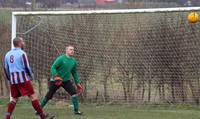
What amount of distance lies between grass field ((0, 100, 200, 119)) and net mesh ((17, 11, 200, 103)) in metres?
0.45

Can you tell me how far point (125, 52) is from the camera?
15.4m

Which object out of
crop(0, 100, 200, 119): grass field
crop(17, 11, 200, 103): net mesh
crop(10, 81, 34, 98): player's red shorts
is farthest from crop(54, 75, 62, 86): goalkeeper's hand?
crop(17, 11, 200, 103): net mesh

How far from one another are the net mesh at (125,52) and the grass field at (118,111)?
0.45 metres

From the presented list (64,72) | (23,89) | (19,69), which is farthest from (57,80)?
(19,69)

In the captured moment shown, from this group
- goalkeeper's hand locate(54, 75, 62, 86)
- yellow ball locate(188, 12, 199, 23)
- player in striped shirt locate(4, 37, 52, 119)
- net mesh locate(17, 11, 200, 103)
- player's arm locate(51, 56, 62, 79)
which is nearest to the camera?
player in striped shirt locate(4, 37, 52, 119)

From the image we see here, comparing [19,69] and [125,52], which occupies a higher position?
[125,52]

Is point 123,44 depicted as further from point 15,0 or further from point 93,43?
point 15,0

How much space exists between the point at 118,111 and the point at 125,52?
1.95m

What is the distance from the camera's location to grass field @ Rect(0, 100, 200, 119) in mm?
13258

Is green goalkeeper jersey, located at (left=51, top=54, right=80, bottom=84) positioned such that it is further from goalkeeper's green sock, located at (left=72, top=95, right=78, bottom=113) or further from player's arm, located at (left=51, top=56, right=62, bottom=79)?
goalkeeper's green sock, located at (left=72, top=95, right=78, bottom=113)

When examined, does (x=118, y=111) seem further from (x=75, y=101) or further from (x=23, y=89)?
(x=23, y=89)

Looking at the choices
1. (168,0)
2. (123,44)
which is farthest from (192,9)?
(168,0)

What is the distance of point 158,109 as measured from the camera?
580 inches

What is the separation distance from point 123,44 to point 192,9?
2.26 m
